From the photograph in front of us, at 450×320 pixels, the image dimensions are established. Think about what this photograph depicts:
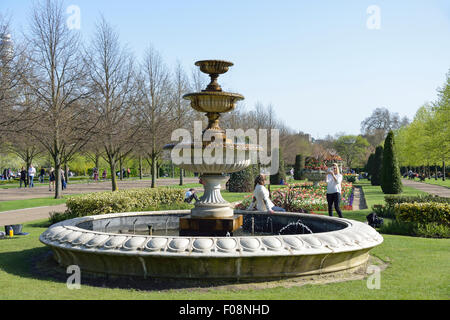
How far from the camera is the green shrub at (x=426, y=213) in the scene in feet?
37.1

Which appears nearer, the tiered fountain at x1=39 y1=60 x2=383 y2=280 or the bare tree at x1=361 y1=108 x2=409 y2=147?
the tiered fountain at x1=39 y1=60 x2=383 y2=280

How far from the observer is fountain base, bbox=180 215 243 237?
26.5 ft

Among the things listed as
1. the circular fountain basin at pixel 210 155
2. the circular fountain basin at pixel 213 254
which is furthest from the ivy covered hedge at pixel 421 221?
the circular fountain basin at pixel 210 155

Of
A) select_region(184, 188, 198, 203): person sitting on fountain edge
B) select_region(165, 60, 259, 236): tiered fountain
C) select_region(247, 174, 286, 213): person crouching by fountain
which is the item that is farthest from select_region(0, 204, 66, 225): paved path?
select_region(247, 174, 286, 213): person crouching by fountain

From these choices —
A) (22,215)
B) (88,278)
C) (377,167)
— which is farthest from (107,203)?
(377,167)

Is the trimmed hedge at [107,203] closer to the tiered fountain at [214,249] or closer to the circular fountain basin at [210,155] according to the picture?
the tiered fountain at [214,249]

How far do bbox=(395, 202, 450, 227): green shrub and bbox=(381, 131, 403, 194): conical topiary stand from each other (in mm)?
14539

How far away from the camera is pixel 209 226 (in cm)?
816

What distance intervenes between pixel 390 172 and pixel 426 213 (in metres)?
15.1

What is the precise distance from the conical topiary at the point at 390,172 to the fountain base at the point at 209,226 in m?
20.0

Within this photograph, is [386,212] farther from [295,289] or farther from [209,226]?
[295,289]

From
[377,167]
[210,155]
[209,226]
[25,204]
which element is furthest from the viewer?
[377,167]

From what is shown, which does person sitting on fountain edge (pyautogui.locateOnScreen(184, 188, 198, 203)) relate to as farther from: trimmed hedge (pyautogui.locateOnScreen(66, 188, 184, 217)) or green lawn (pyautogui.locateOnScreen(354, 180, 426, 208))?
green lawn (pyautogui.locateOnScreen(354, 180, 426, 208))

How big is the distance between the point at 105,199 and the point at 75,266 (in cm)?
598
